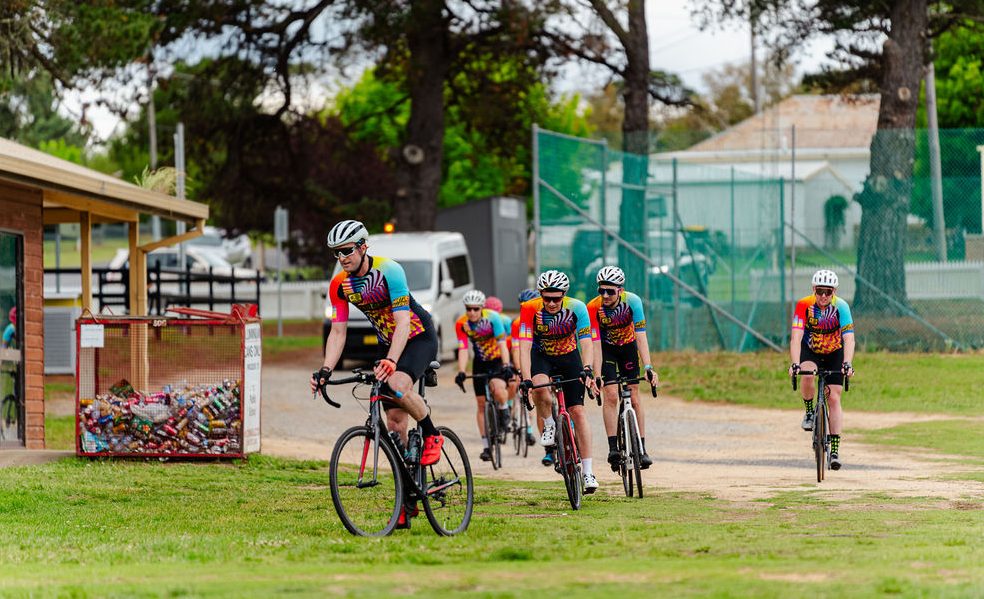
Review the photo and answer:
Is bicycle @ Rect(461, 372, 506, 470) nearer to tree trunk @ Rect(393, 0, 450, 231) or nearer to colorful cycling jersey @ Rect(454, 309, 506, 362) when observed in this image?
colorful cycling jersey @ Rect(454, 309, 506, 362)

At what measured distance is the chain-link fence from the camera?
25.9 metres

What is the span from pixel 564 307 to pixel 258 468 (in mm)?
4009

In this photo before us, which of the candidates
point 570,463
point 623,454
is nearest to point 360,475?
point 570,463

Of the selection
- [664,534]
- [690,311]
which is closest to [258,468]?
[664,534]

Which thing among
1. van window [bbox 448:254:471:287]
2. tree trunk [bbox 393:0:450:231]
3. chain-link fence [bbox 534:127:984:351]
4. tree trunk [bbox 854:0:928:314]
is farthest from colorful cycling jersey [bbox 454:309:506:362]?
tree trunk [bbox 393:0:450:231]

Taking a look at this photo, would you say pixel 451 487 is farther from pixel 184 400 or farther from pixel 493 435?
pixel 493 435

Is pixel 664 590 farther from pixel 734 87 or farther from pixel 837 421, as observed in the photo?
pixel 734 87

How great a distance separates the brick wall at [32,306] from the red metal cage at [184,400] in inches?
56.8

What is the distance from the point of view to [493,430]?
1636 centimetres

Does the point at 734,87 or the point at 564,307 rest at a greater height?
the point at 734,87

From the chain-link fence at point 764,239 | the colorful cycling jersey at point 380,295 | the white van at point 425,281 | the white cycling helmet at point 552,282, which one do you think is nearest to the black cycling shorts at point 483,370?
the white cycling helmet at point 552,282

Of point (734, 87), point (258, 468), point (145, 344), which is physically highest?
point (734, 87)

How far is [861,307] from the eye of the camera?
26.2 metres

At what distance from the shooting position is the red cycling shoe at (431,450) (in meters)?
9.94
